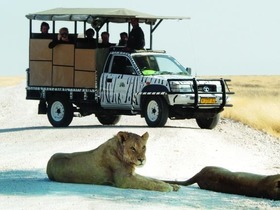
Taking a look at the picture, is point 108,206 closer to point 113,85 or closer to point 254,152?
point 254,152

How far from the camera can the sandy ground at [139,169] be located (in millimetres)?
13156

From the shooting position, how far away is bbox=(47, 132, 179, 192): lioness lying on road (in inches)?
550

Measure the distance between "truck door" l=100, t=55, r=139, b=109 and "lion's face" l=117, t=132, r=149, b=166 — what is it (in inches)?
578

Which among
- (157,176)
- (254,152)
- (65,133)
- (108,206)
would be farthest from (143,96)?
(108,206)

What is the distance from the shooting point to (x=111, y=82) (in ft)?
96.1

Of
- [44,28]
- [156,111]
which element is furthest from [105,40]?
[156,111]

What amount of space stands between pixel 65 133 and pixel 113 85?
3.06 metres

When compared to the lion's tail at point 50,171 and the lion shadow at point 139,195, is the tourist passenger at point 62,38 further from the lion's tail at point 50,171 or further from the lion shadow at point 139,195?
the lion shadow at point 139,195

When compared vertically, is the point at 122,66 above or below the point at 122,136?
above

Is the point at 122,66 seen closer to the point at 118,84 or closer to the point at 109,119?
the point at 118,84

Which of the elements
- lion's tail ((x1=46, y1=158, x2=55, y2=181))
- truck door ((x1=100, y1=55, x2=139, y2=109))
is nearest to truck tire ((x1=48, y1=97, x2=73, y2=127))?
truck door ((x1=100, y1=55, x2=139, y2=109))

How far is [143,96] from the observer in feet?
93.7

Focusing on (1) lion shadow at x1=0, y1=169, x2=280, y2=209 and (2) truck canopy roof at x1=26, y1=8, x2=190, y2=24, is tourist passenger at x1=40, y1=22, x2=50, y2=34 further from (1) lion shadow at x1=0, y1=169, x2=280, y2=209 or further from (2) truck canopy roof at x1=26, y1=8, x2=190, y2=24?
(1) lion shadow at x1=0, y1=169, x2=280, y2=209

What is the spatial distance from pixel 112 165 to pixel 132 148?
427 millimetres
